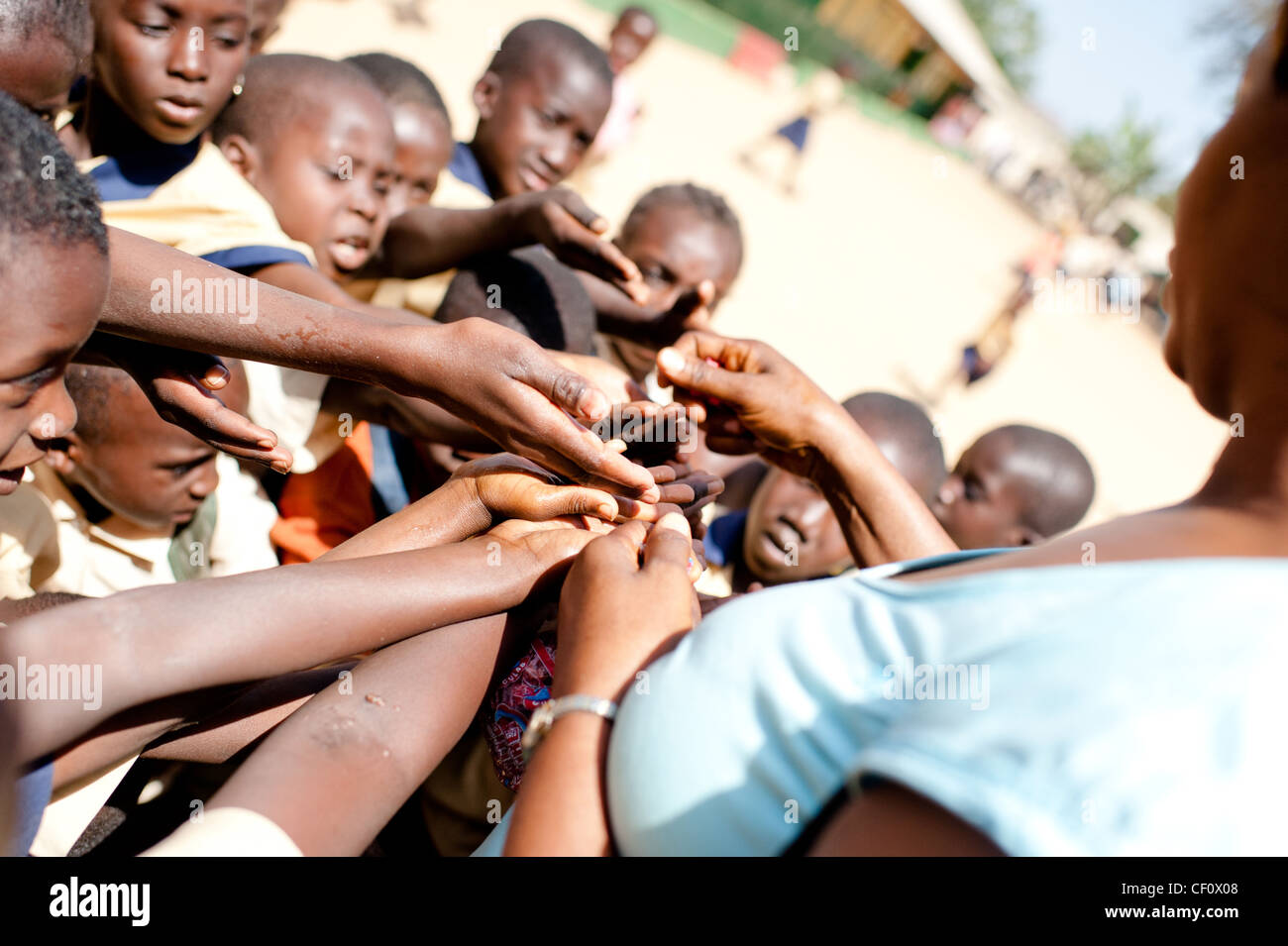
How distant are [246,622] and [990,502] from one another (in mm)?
3258

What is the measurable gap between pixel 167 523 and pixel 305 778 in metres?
1.43

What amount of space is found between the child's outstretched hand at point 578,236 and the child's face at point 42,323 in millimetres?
1164

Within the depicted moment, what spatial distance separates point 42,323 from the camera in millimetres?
1189

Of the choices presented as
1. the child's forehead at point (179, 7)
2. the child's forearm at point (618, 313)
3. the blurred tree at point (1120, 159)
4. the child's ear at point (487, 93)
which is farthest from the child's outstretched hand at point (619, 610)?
the blurred tree at point (1120, 159)

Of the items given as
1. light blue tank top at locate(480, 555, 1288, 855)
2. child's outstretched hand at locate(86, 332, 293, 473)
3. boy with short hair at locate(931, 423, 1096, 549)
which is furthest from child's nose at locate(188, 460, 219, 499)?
boy with short hair at locate(931, 423, 1096, 549)

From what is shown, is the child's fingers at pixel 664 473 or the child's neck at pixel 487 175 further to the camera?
the child's neck at pixel 487 175

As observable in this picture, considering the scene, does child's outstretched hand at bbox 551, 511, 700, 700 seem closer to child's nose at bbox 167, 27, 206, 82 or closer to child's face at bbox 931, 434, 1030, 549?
child's nose at bbox 167, 27, 206, 82

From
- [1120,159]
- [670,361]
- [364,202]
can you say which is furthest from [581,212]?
[1120,159]

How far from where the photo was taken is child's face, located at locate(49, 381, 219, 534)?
85.7 inches

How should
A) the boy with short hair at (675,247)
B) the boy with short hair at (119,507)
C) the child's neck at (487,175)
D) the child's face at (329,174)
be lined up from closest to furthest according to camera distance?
the boy with short hair at (119,507) < the child's face at (329,174) < the boy with short hair at (675,247) < the child's neck at (487,175)

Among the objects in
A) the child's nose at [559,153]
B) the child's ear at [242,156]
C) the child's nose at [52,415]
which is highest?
the child's nose at [559,153]

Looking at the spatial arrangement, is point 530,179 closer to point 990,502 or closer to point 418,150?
point 418,150

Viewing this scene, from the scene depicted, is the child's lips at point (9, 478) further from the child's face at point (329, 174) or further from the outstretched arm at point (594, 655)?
the child's face at point (329, 174)

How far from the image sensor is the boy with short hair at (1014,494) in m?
3.78
